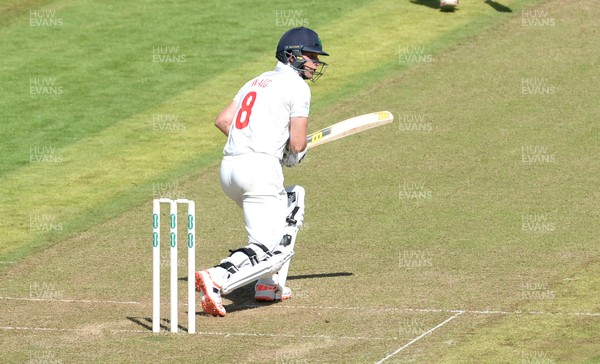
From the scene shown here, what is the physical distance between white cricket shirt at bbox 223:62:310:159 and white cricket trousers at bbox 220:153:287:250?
4.0 inches

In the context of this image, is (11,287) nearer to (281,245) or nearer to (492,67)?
(281,245)

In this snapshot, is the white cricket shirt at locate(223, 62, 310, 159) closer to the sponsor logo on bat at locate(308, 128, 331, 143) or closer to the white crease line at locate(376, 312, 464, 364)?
the sponsor logo on bat at locate(308, 128, 331, 143)

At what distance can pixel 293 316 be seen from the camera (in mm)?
10836

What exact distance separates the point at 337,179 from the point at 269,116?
5070mm

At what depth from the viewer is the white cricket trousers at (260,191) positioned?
10.9 metres

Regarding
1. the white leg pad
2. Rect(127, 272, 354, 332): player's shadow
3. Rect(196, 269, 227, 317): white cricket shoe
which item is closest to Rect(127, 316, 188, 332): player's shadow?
Rect(127, 272, 354, 332): player's shadow

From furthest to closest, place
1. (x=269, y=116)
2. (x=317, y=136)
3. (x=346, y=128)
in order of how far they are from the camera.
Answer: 1. (x=346, y=128)
2. (x=317, y=136)
3. (x=269, y=116)

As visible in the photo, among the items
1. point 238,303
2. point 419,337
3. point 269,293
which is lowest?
point 238,303

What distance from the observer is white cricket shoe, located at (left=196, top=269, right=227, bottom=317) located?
414 inches

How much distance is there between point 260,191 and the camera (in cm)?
1095

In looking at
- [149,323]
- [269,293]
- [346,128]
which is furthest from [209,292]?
[346,128]

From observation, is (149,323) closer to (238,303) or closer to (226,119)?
(238,303)

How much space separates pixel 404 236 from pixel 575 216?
6.84 ft

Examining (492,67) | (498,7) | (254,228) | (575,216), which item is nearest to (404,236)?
(575,216)
